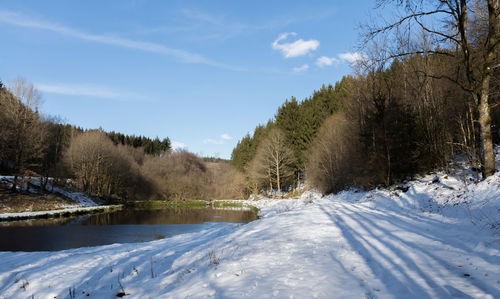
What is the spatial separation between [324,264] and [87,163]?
48.9 meters

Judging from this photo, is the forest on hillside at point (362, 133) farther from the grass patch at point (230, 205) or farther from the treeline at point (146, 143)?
the treeline at point (146, 143)

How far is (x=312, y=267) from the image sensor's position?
4.88 m

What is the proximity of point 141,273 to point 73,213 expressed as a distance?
27.8 meters

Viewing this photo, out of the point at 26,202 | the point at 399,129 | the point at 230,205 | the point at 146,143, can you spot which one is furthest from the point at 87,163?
the point at 146,143

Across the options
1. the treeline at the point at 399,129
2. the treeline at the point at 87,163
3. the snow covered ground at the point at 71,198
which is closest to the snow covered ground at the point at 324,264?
the treeline at the point at 399,129

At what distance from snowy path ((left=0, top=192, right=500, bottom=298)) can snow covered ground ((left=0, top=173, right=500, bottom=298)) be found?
0.05 feet

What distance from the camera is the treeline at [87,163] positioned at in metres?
30.4

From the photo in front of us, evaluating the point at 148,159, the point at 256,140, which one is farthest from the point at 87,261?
the point at 148,159

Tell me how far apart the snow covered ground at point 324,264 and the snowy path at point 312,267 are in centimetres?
2

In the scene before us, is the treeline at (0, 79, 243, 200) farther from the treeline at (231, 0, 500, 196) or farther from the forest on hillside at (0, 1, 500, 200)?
the treeline at (231, 0, 500, 196)

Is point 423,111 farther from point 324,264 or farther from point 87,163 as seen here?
point 87,163

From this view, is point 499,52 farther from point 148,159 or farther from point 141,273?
point 148,159

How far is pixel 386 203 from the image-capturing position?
13.3 m

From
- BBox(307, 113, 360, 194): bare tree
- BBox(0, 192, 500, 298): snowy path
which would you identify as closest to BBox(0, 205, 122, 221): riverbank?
BBox(0, 192, 500, 298): snowy path
